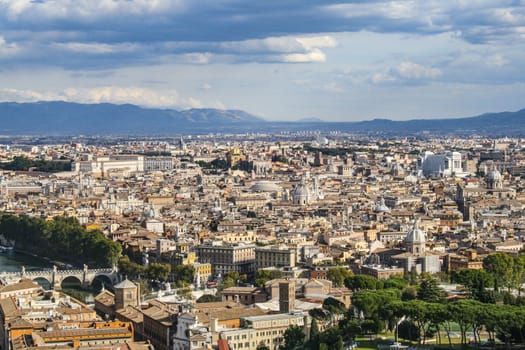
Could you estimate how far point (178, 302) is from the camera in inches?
1396

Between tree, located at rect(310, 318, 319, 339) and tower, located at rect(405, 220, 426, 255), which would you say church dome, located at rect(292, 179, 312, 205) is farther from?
tree, located at rect(310, 318, 319, 339)

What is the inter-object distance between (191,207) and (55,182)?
83.5ft

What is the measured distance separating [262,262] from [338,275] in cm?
531

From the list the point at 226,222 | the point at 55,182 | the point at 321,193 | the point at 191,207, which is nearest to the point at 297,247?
the point at 226,222

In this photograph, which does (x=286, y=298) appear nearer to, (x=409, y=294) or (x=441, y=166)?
(x=409, y=294)

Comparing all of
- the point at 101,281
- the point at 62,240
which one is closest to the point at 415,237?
the point at 101,281

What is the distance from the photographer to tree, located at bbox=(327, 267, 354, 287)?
132ft

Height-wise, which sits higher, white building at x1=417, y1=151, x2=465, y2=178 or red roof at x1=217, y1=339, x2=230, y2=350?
red roof at x1=217, y1=339, x2=230, y2=350

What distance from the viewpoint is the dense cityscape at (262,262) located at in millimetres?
29812

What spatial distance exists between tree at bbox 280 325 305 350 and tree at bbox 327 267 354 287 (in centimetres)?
1042

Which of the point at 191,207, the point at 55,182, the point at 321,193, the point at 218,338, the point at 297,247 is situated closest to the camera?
the point at 218,338

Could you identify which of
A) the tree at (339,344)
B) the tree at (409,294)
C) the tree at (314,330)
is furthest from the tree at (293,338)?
the tree at (409,294)

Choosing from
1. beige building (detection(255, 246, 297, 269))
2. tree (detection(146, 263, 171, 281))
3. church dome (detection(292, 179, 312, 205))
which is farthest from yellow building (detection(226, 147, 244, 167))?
tree (detection(146, 263, 171, 281))

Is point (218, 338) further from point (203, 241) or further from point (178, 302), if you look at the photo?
point (203, 241)
